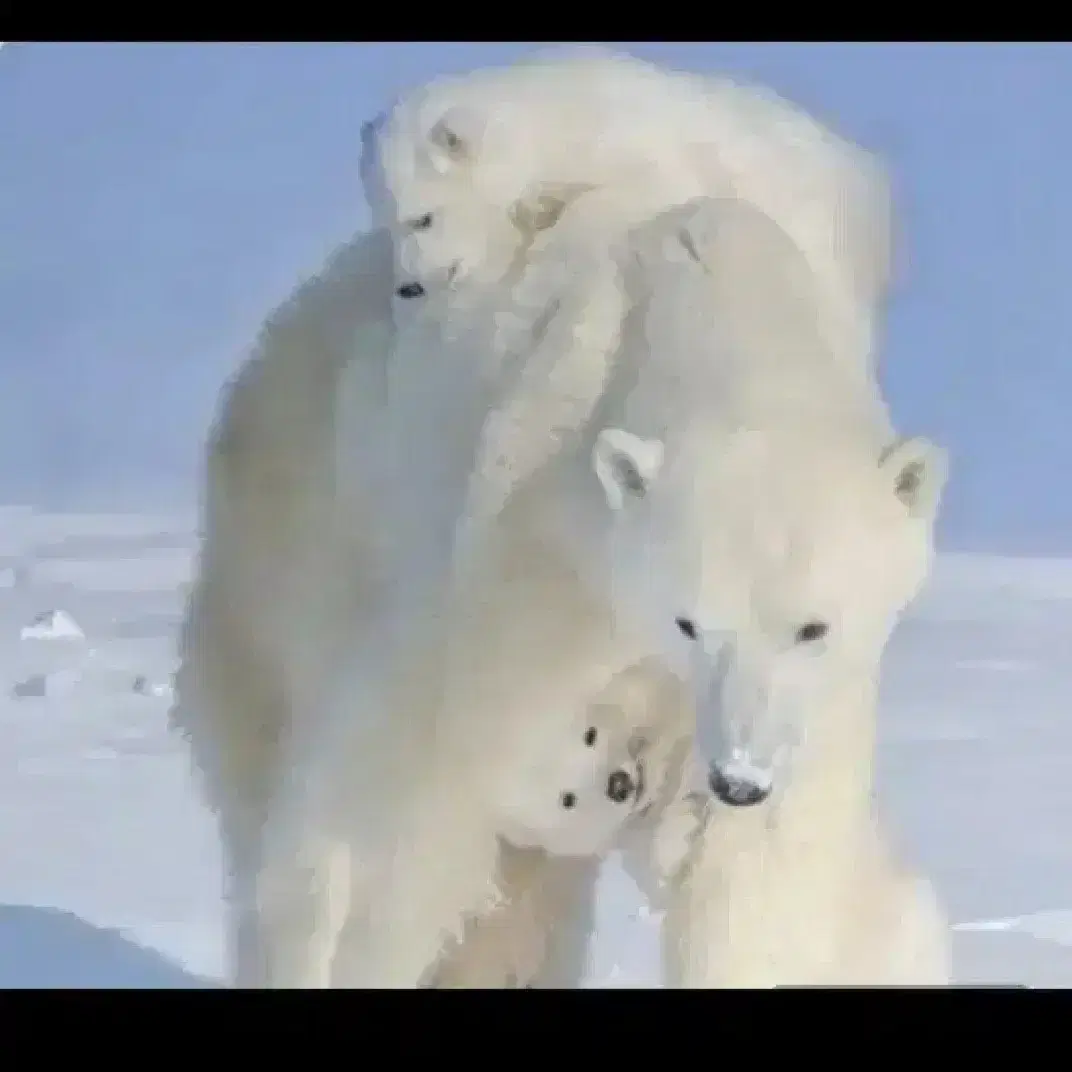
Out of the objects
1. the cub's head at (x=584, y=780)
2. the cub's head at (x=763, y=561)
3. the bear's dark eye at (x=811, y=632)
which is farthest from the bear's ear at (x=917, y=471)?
the cub's head at (x=584, y=780)

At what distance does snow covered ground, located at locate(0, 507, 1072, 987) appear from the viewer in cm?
152

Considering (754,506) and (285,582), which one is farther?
(285,582)

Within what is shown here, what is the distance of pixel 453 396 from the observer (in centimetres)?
115

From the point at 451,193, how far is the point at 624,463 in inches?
12.5

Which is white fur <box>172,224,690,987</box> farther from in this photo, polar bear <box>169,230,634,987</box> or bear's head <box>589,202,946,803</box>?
bear's head <box>589,202,946,803</box>

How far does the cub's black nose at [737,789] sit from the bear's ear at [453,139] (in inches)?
21.1

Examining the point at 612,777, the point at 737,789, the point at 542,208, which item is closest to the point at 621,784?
the point at 612,777

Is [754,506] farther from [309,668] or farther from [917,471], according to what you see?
[309,668]

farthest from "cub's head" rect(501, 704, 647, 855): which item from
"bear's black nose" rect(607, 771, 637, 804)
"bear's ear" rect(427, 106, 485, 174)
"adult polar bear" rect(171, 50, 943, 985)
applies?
"bear's ear" rect(427, 106, 485, 174)

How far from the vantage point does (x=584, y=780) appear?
123 centimetres

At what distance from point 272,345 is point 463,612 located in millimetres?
393

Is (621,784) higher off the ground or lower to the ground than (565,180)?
lower
